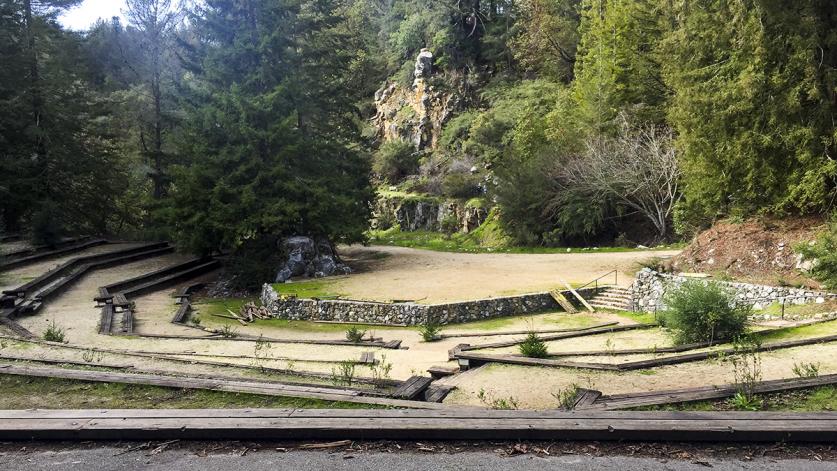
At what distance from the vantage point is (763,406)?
13.3 feet

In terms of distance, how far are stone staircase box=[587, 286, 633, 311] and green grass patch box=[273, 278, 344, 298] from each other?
26.6 ft

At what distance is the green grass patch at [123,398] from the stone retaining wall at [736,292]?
982 cm

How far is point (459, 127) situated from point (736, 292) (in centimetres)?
3243

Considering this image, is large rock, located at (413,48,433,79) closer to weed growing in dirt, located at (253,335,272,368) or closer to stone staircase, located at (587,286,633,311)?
stone staircase, located at (587,286,633,311)

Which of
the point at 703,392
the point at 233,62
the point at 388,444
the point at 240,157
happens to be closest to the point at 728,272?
the point at 703,392

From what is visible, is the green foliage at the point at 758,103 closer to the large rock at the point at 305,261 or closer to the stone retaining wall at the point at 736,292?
the stone retaining wall at the point at 736,292

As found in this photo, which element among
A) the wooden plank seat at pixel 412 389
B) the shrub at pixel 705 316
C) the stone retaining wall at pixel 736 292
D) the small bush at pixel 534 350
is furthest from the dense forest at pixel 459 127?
the wooden plank seat at pixel 412 389

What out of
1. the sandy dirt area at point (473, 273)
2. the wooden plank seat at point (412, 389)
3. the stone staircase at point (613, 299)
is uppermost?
the wooden plank seat at point (412, 389)

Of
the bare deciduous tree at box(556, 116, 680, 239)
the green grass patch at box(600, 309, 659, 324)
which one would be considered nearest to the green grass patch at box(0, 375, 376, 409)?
the green grass patch at box(600, 309, 659, 324)

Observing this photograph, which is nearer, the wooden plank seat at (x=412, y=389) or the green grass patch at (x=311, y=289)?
the wooden plank seat at (x=412, y=389)

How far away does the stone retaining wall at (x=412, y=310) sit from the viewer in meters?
15.1

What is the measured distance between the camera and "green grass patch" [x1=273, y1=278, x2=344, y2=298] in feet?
56.9

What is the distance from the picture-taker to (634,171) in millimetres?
25641

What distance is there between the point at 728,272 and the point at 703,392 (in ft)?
43.8
